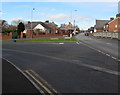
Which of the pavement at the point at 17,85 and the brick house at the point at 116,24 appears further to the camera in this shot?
the brick house at the point at 116,24

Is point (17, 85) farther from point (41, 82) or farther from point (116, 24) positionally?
point (116, 24)

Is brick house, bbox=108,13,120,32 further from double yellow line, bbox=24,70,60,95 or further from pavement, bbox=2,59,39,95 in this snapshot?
pavement, bbox=2,59,39,95

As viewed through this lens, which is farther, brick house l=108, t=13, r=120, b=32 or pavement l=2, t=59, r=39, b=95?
brick house l=108, t=13, r=120, b=32

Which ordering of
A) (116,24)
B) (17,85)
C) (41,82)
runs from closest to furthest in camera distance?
(17,85) → (41,82) → (116,24)

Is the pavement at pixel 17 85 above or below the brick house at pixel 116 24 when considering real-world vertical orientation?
below

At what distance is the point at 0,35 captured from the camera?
55344 mm

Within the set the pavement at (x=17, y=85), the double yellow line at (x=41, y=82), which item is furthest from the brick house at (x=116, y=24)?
the pavement at (x=17, y=85)

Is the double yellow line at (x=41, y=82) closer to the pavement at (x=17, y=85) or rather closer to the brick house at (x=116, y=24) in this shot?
the pavement at (x=17, y=85)

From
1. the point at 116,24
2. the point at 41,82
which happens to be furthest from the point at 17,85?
the point at 116,24

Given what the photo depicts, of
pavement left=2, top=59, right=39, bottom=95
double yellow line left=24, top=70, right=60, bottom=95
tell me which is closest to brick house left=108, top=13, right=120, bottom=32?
double yellow line left=24, top=70, right=60, bottom=95

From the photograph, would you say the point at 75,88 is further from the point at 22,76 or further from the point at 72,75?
the point at 22,76

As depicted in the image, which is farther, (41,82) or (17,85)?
(41,82)

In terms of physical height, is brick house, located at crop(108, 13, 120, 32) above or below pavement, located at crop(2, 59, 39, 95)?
above

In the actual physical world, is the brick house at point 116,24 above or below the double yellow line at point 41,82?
above
